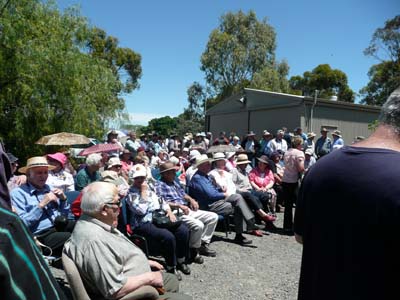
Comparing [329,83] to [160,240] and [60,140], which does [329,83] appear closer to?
[60,140]

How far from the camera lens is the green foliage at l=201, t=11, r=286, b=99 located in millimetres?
37031

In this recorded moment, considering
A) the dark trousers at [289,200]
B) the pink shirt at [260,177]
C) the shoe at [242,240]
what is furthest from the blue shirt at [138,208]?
the pink shirt at [260,177]

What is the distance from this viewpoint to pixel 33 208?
421 centimetres

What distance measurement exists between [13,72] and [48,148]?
7.74 ft

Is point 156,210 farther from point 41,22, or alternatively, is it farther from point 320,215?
point 41,22

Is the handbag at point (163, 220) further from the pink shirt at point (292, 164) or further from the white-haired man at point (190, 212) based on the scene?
the pink shirt at point (292, 164)

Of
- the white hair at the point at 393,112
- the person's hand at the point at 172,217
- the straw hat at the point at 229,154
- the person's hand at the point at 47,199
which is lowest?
the person's hand at the point at 172,217

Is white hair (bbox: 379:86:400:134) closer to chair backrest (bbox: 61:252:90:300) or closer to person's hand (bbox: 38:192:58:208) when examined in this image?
chair backrest (bbox: 61:252:90:300)

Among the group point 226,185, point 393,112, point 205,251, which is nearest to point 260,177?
point 226,185

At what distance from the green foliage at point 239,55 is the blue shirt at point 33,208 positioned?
33477mm

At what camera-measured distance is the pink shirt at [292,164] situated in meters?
6.90

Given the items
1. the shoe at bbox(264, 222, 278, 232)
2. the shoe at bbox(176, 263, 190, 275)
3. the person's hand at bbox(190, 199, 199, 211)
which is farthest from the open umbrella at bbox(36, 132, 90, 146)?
the shoe at bbox(176, 263, 190, 275)

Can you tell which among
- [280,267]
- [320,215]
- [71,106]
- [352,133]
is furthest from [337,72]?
[320,215]

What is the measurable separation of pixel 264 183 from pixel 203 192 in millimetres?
2126
